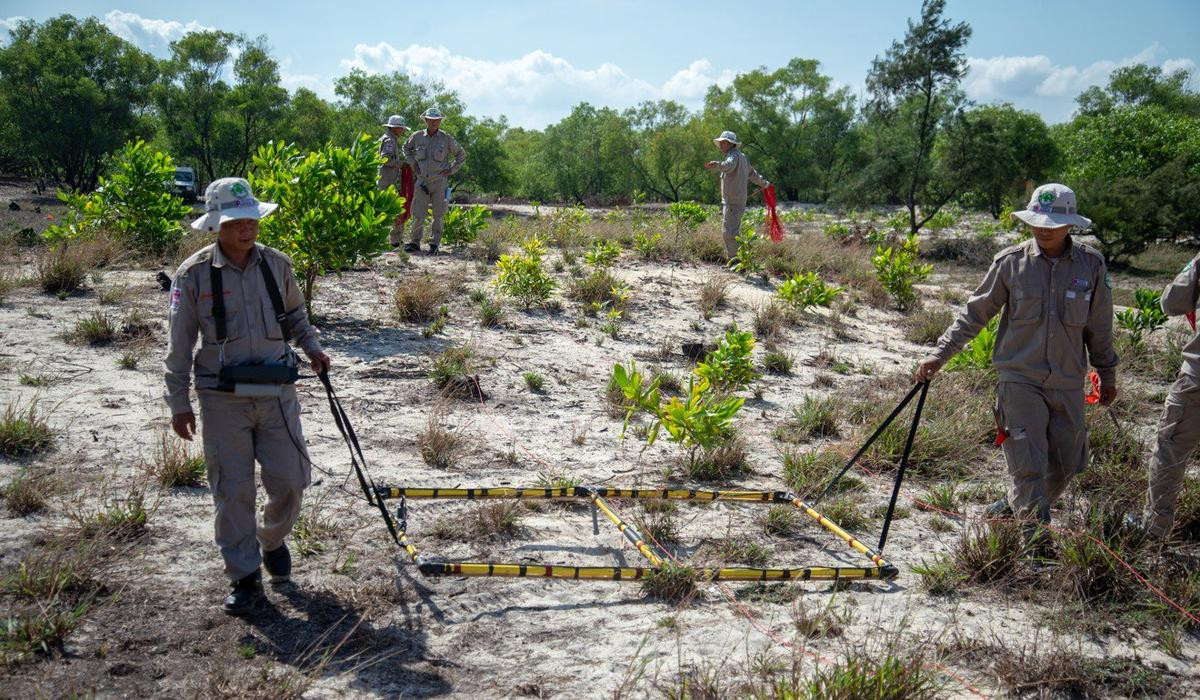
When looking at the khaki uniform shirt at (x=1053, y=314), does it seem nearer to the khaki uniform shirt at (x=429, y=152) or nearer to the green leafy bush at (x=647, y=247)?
the khaki uniform shirt at (x=429, y=152)

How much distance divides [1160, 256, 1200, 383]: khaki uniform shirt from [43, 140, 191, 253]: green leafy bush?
1120 cm

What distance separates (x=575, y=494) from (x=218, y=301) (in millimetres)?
2366

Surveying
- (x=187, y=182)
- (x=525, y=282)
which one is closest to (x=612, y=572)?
(x=525, y=282)

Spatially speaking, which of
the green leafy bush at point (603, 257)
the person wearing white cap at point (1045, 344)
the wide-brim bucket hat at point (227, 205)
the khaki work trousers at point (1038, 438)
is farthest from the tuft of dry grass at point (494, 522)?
the green leafy bush at point (603, 257)

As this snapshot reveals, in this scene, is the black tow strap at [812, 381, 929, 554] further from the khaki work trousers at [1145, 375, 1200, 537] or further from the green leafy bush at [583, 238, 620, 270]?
the green leafy bush at [583, 238, 620, 270]

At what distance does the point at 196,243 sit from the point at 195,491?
7852 mm

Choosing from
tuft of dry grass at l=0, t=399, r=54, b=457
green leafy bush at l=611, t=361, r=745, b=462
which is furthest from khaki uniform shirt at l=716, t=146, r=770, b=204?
tuft of dry grass at l=0, t=399, r=54, b=457

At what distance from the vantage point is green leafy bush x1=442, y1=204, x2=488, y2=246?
14609mm

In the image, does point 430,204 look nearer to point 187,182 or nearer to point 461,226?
point 461,226

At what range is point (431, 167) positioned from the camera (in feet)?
44.5

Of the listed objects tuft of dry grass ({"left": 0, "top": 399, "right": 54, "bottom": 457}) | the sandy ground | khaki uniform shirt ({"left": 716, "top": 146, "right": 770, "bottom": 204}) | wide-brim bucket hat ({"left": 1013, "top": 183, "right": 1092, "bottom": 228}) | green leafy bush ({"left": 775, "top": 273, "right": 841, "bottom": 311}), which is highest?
khaki uniform shirt ({"left": 716, "top": 146, "right": 770, "bottom": 204})

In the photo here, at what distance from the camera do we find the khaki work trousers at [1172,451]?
15.3 ft

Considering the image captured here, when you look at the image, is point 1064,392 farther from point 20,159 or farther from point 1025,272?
point 20,159

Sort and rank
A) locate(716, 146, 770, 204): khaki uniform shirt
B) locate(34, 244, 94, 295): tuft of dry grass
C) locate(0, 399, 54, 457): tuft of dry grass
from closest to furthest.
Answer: locate(0, 399, 54, 457): tuft of dry grass → locate(34, 244, 94, 295): tuft of dry grass → locate(716, 146, 770, 204): khaki uniform shirt
